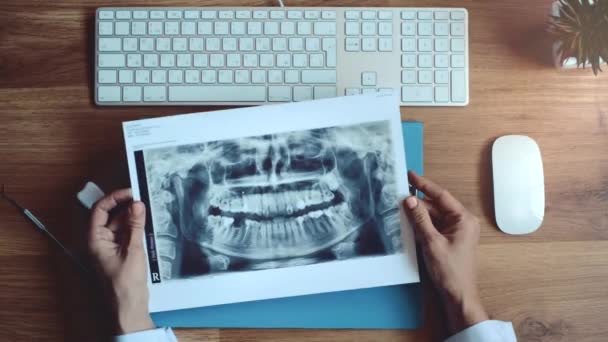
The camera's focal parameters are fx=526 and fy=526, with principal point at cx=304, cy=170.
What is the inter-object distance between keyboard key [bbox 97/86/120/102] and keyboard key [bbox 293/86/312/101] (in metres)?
0.25

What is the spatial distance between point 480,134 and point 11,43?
706mm

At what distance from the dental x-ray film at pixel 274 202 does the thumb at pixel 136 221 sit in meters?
0.01

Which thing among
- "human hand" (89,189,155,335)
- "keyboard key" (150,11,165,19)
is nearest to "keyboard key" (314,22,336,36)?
"keyboard key" (150,11,165,19)

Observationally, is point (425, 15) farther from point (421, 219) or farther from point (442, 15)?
point (421, 219)

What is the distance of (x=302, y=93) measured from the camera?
2.47ft

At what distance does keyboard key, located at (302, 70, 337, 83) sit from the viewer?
29.6 inches

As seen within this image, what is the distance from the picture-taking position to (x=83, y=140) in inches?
30.2

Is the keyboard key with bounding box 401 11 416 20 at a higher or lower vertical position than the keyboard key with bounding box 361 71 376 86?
higher

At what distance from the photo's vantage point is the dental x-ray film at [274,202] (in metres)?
0.71

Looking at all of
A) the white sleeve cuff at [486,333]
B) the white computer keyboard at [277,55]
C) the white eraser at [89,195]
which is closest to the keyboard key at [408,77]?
the white computer keyboard at [277,55]

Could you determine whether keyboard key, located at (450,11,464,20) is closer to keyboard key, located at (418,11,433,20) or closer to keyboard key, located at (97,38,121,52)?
keyboard key, located at (418,11,433,20)

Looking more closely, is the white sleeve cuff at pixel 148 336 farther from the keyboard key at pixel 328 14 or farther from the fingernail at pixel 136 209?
the keyboard key at pixel 328 14

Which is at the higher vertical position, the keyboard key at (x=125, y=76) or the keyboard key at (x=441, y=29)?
the keyboard key at (x=441, y=29)

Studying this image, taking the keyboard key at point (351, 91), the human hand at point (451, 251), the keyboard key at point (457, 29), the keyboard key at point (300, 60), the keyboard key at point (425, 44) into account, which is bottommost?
the human hand at point (451, 251)
